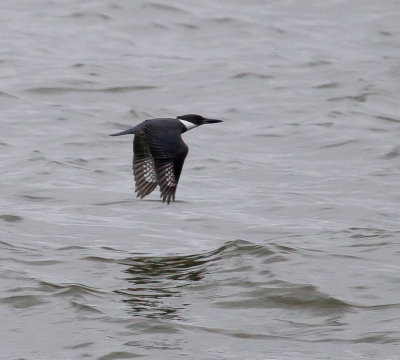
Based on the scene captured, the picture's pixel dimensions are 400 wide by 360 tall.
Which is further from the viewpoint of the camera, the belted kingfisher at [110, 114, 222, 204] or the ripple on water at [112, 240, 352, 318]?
the belted kingfisher at [110, 114, 222, 204]

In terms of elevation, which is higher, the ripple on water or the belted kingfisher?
the belted kingfisher

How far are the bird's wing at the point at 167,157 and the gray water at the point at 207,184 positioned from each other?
0.63m

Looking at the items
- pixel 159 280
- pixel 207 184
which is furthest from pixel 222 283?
pixel 207 184

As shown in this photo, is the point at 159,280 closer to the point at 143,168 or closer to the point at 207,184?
the point at 143,168

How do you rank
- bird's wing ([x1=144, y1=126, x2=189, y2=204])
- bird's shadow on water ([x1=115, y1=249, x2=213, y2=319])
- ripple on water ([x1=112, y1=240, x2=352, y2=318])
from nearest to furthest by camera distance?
bird's shadow on water ([x1=115, y1=249, x2=213, y2=319]) < ripple on water ([x1=112, y1=240, x2=352, y2=318]) < bird's wing ([x1=144, y1=126, x2=189, y2=204])

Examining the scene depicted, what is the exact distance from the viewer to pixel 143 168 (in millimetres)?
8344

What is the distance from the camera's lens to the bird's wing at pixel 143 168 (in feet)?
27.1

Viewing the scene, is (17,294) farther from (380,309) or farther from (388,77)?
(388,77)

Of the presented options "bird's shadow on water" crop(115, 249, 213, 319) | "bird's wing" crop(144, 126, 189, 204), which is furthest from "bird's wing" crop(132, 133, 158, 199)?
"bird's shadow on water" crop(115, 249, 213, 319)

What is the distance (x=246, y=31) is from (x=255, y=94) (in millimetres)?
2911

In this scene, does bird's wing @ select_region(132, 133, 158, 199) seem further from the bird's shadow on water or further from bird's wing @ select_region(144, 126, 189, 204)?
the bird's shadow on water

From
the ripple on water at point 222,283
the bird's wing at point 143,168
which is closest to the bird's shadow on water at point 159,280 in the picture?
the ripple on water at point 222,283

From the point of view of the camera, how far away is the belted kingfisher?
25.8 feet

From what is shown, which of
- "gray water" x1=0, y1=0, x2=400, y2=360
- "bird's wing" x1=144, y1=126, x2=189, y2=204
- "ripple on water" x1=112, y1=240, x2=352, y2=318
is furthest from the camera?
"bird's wing" x1=144, y1=126, x2=189, y2=204
